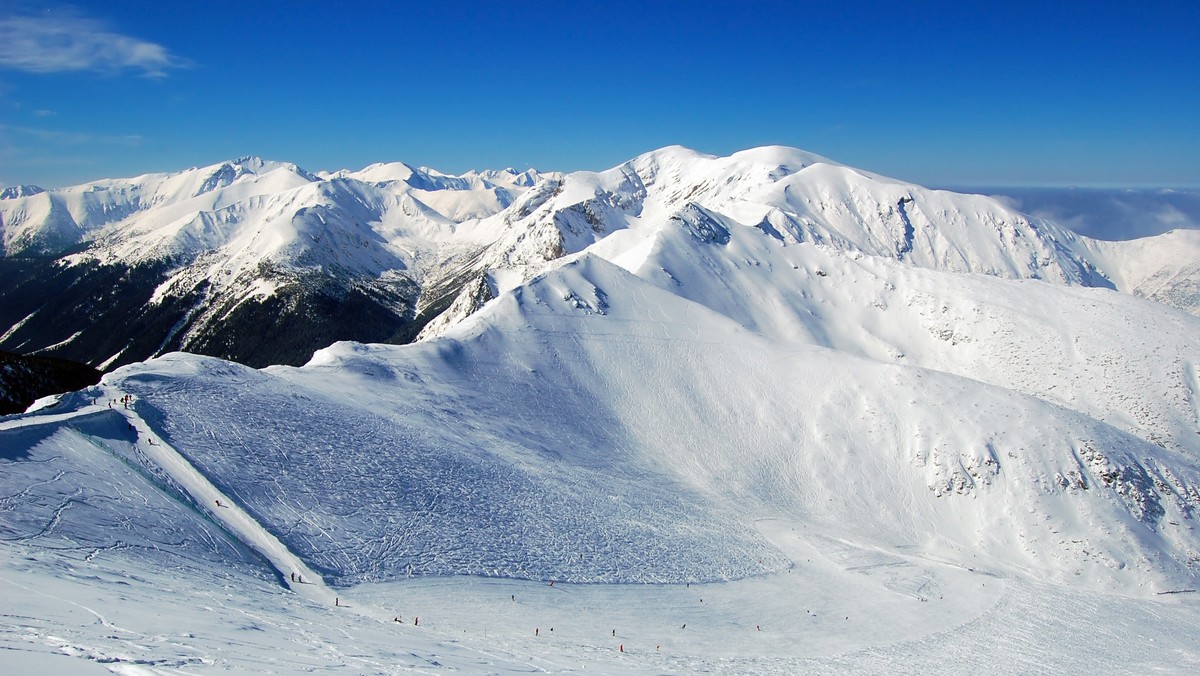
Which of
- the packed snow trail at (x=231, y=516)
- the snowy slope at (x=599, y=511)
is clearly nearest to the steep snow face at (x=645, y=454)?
the snowy slope at (x=599, y=511)

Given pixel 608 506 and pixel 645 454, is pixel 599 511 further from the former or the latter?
pixel 645 454

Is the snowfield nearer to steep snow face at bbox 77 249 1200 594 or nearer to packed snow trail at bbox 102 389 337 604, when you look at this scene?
packed snow trail at bbox 102 389 337 604

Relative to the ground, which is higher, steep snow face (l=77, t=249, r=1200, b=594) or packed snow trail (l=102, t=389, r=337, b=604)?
steep snow face (l=77, t=249, r=1200, b=594)

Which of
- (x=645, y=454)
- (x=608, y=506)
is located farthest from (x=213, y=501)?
(x=645, y=454)

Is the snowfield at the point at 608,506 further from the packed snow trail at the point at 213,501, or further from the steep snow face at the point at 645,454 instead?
the steep snow face at the point at 645,454

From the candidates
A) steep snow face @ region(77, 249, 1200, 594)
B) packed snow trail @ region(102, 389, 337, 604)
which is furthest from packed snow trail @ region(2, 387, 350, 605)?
steep snow face @ region(77, 249, 1200, 594)

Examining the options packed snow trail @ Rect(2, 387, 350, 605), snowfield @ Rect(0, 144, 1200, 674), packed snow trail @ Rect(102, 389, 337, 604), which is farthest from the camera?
packed snow trail @ Rect(2, 387, 350, 605)

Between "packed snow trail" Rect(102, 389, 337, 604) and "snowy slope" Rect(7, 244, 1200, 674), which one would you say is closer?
"snowy slope" Rect(7, 244, 1200, 674)

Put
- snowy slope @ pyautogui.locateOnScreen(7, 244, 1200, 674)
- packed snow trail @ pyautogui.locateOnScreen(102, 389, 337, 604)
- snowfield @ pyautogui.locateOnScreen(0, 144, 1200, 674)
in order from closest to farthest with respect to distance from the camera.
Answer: snowfield @ pyautogui.locateOnScreen(0, 144, 1200, 674), snowy slope @ pyautogui.locateOnScreen(7, 244, 1200, 674), packed snow trail @ pyautogui.locateOnScreen(102, 389, 337, 604)

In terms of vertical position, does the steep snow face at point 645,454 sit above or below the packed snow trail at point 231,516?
above

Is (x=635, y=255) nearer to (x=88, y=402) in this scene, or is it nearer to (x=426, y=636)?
(x=88, y=402)
